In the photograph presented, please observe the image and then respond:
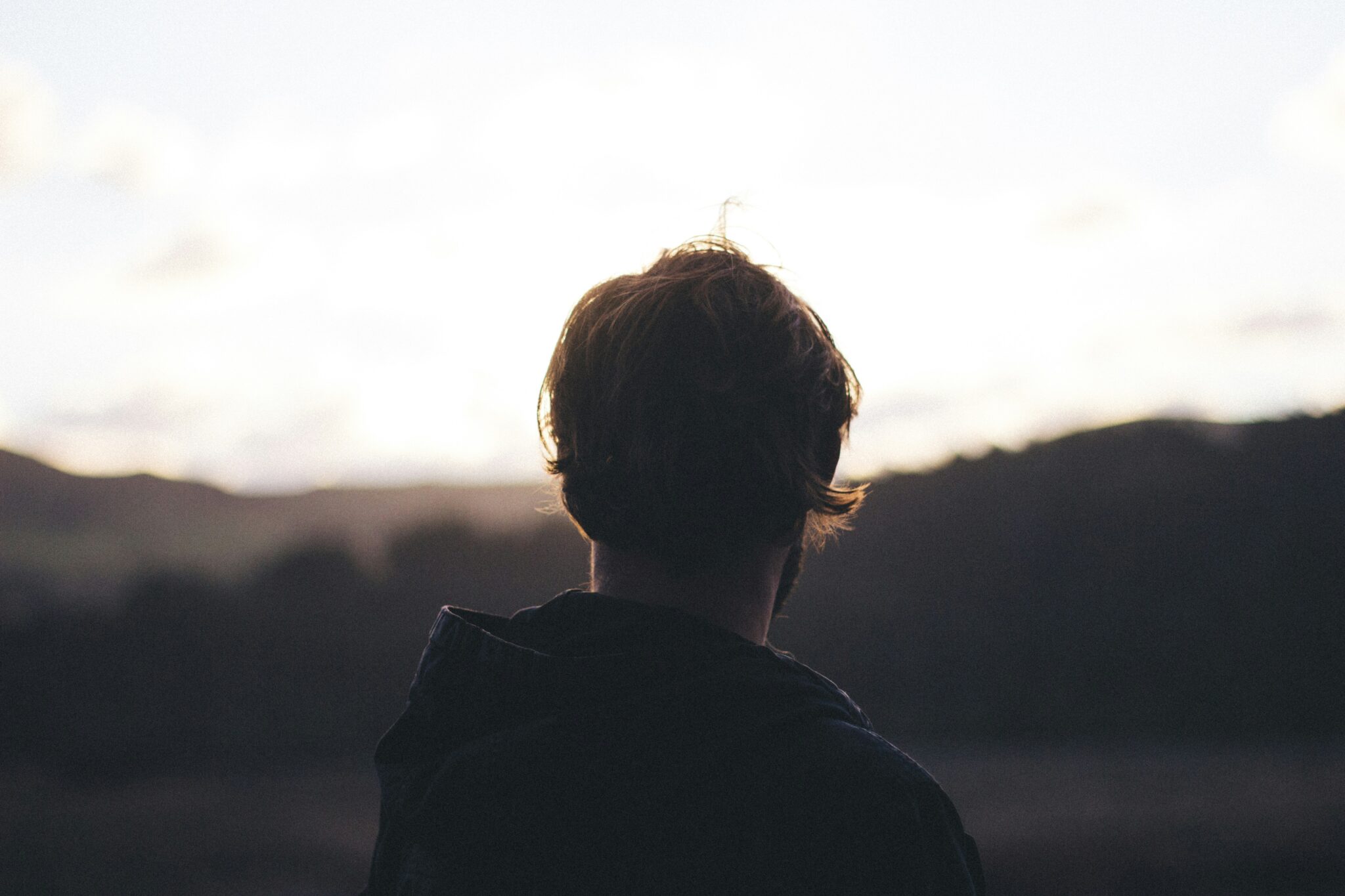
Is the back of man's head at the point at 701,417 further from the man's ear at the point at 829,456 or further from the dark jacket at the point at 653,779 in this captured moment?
the dark jacket at the point at 653,779

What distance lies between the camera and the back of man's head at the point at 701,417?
0.98 metres

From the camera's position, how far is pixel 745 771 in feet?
2.68

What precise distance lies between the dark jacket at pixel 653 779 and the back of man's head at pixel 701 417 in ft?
0.37

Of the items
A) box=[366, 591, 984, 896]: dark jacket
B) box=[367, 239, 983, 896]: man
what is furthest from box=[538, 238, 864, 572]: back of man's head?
box=[366, 591, 984, 896]: dark jacket

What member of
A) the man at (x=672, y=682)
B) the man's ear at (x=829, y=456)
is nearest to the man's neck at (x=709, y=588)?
the man at (x=672, y=682)

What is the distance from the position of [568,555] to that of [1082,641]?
4.66 meters

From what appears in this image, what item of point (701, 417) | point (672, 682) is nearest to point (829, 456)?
point (701, 417)

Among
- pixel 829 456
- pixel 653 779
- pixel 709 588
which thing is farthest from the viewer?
pixel 829 456

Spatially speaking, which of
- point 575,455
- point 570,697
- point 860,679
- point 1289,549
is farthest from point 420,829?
point 1289,549

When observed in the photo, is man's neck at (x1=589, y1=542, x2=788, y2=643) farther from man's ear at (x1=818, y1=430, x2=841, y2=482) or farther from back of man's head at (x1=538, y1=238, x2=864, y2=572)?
man's ear at (x1=818, y1=430, x2=841, y2=482)

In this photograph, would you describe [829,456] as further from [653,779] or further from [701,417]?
[653,779]

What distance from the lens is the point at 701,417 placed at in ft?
3.25

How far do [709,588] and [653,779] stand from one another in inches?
8.5

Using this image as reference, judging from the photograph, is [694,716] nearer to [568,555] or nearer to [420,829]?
[420,829]
